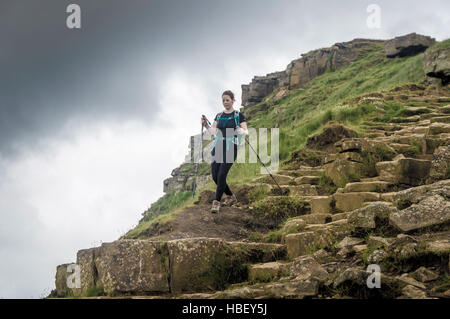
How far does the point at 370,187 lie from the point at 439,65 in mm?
13496

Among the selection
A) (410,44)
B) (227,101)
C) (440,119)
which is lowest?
(440,119)

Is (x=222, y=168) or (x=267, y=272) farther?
(x=222, y=168)

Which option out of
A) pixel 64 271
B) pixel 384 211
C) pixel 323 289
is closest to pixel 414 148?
pixel 384 211

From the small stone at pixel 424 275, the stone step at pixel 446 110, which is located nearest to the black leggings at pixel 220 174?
the small stone at pixel 424 275

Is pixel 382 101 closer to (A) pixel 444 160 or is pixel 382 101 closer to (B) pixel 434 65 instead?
(B) pixel 434 65

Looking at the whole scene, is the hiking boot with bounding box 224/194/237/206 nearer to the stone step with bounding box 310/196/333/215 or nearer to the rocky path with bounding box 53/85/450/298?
the rocky path with bounding box 53/85/450/298

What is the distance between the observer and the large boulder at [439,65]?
16.8 m

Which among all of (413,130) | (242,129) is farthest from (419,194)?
(413,130)

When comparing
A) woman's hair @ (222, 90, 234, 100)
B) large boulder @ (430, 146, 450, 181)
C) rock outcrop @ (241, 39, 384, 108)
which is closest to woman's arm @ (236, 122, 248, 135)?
woman's hair @ (222, 90, 234, 100)

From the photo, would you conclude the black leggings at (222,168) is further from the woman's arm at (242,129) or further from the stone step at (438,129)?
the stone step at (438,129)

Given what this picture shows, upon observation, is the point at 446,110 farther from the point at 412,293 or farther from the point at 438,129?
the point at 412,293

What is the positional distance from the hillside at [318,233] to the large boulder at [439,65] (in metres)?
5.88

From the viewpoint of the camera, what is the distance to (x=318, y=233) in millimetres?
5340

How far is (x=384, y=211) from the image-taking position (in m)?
4.83
